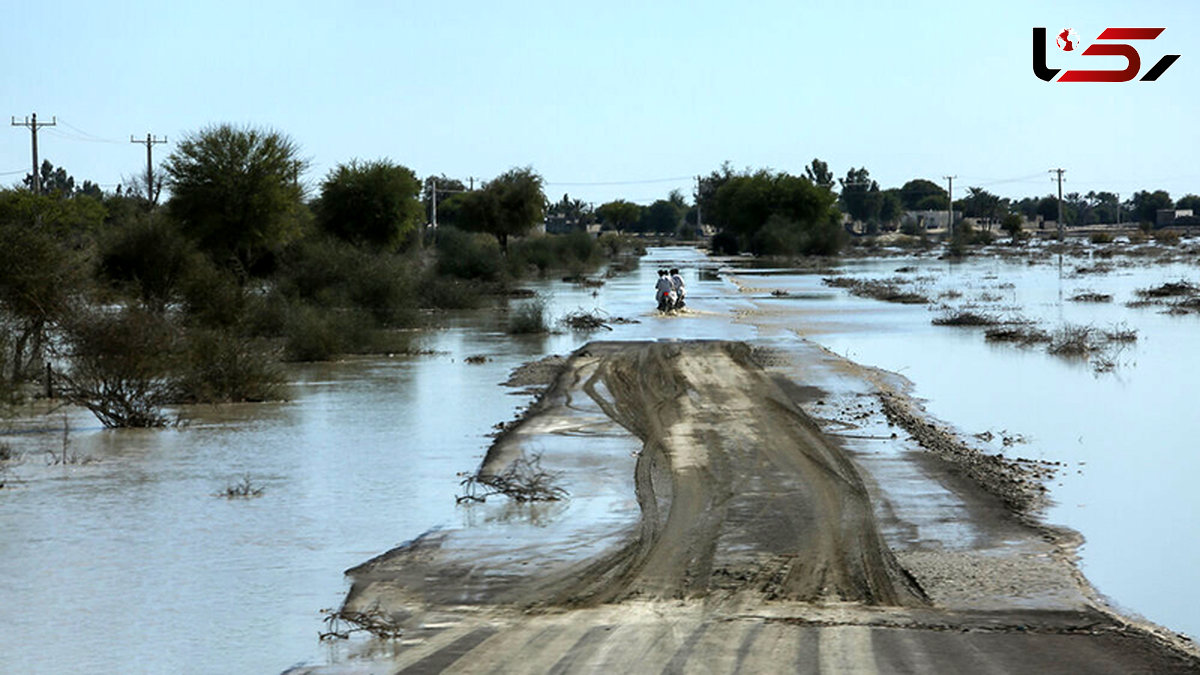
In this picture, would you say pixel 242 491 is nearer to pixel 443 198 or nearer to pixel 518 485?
pixel 518 485

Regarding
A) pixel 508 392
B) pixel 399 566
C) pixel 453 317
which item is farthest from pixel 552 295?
pixel 399 566

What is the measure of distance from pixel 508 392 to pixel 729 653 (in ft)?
49.7

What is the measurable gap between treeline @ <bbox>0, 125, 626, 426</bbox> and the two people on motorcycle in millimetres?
7310

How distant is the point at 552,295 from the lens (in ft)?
186

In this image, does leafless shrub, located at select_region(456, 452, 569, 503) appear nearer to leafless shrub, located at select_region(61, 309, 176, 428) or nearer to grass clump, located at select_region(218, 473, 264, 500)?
grass clump, located at select_region(218, 473, 264, 500)

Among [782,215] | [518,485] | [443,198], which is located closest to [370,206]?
[518,485]

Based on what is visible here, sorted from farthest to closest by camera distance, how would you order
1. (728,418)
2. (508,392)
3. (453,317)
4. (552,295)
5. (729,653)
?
(552,295), (453,317), (508,392), (728,418), (729,653)

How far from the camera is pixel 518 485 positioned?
45.4 ft

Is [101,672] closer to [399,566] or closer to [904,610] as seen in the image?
[399,566]

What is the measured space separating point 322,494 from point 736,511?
14.2ft

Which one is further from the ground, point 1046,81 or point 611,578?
point 1046,81

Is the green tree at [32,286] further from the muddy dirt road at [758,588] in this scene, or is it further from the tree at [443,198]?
the tree at [443,198]

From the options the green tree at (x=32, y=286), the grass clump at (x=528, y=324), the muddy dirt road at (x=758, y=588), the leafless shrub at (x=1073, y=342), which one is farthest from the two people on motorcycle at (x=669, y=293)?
the muddy dirt road at (x=758, y=588)

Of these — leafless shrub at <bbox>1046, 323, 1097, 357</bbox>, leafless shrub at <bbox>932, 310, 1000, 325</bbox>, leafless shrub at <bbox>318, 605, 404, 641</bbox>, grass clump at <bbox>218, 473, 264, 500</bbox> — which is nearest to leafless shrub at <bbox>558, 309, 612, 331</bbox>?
leafless shrub at <bbox>932, 310, 1000, 325</bbox>
